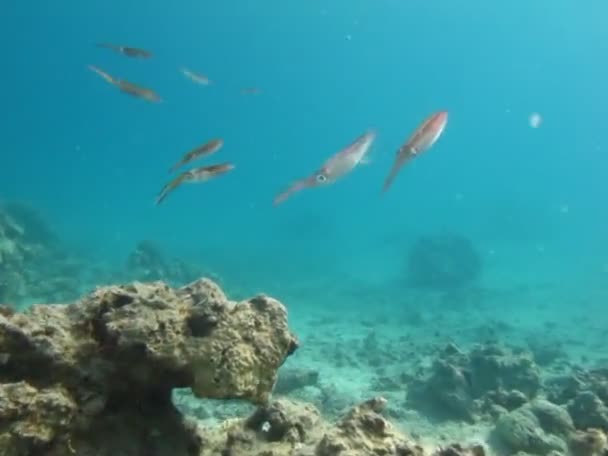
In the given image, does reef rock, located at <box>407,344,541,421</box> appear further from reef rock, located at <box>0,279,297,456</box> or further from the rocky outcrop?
reef rock, located at <box>0,279,297,456</box>

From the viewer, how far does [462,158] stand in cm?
19100

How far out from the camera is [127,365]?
3.44 metres

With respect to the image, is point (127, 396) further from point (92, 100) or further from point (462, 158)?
point (462, 158)

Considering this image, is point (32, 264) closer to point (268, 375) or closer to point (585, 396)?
point (585, 396)

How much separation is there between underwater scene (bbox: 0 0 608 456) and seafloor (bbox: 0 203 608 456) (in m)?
0.02

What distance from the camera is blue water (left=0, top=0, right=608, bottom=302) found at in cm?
8169

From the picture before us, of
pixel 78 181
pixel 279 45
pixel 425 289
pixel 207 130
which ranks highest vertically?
pixel 279 45

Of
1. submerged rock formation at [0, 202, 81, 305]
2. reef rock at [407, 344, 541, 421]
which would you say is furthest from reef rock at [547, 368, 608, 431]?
submerged rock formation at [0, 202, 81, 305]

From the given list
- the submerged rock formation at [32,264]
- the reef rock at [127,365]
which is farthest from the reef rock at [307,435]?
the submerged rock formation at [32,264]

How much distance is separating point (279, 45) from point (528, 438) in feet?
473

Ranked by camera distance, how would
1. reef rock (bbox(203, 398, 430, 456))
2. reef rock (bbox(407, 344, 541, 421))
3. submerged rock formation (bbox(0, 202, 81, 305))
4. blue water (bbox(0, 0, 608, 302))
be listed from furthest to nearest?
blue water (bbox(0, 0, 608, 302)), submerged rock formation (bbox(0, 202, 81, 305)), reef rock (bbox(407, 344, 541, 421)), reef rock (bbox(203, 398, 430, 456))

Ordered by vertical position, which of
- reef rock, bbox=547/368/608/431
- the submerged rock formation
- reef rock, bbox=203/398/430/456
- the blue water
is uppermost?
the blue water

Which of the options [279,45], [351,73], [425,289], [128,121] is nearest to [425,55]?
[351,73]

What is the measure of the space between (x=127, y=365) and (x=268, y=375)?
3.25 feet
